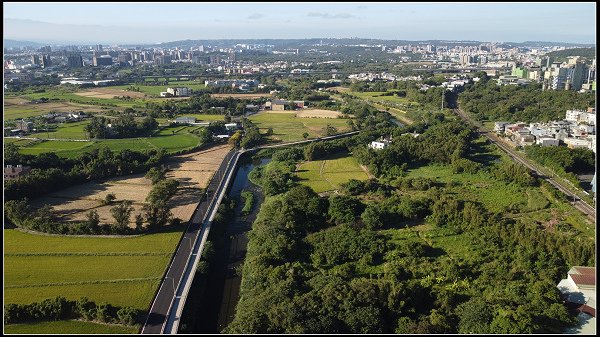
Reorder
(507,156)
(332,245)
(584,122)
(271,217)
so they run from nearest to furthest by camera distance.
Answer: (332,245)
(271,217)
(507,156)
(584,122)

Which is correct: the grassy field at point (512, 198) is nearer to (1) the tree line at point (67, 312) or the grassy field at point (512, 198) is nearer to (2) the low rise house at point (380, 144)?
(2) the low rise house at point (380, 144)

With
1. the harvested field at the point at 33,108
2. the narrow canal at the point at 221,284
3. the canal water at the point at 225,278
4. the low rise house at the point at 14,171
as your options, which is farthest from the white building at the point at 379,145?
the harvested field at the point at 33,108

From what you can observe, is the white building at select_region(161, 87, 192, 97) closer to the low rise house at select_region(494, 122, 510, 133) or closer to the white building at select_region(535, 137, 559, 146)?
the low rise house at select_region(494, 122, 510, 133)

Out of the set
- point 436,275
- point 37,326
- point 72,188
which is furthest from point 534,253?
point 72,188

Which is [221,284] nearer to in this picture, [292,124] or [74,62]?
[292,124]

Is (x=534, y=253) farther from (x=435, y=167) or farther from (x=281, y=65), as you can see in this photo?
(x=281, y=65)
